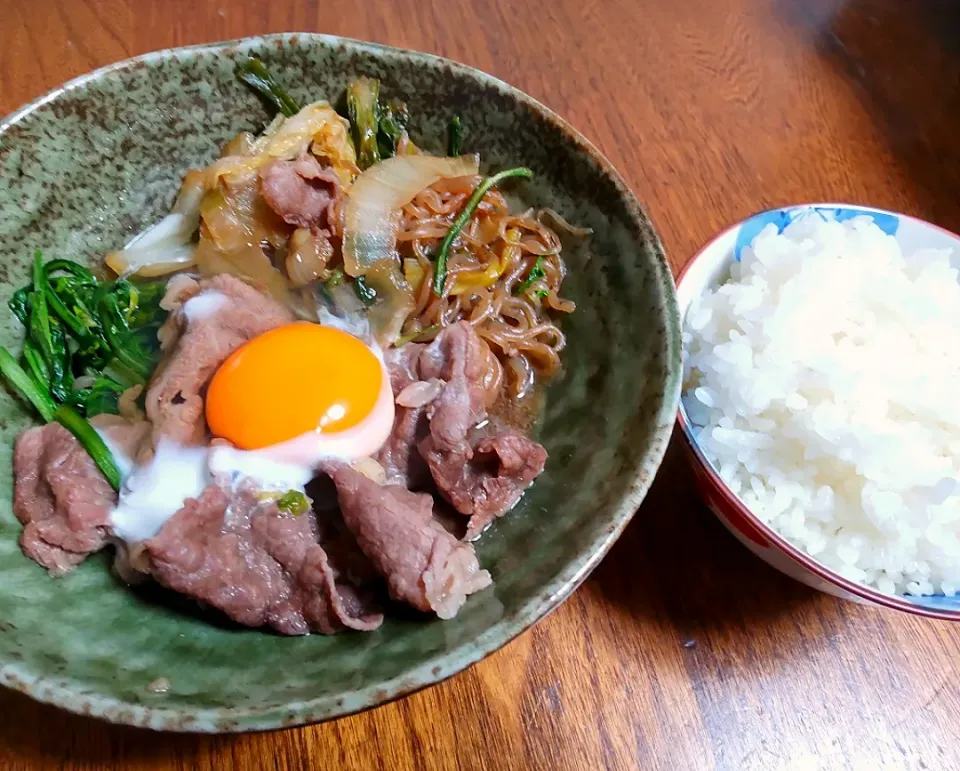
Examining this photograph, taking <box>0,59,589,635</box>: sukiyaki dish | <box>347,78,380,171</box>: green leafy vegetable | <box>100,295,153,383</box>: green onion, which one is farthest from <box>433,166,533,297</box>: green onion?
<box>100,295,153,383</box>: green onion

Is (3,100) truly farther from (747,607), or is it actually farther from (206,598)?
(747,607)

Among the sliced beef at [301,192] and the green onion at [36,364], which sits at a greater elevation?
the sliced beef at [301,192]

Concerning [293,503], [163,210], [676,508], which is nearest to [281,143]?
[163,210]

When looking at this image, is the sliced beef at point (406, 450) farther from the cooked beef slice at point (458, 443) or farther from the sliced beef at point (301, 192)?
the sliced beef at point (301, 192)

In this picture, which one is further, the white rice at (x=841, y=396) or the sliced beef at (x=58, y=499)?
the white rice at (x=841, y=396)

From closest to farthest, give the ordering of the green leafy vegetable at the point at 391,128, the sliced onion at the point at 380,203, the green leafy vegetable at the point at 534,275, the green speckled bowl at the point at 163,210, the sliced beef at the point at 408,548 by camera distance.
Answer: the green speckled bowl at the point at 163,210
the sliced beef at the point at 408,548
the sliced onion at the point at 380,203
the green leafy vegetable at the point at 534,275
the green leafy vegetable at the point at 391,128

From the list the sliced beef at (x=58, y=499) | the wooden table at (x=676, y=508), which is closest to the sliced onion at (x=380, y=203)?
the sliced beef at (x=58, y=499)

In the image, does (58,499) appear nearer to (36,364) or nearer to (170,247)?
(36,364)
